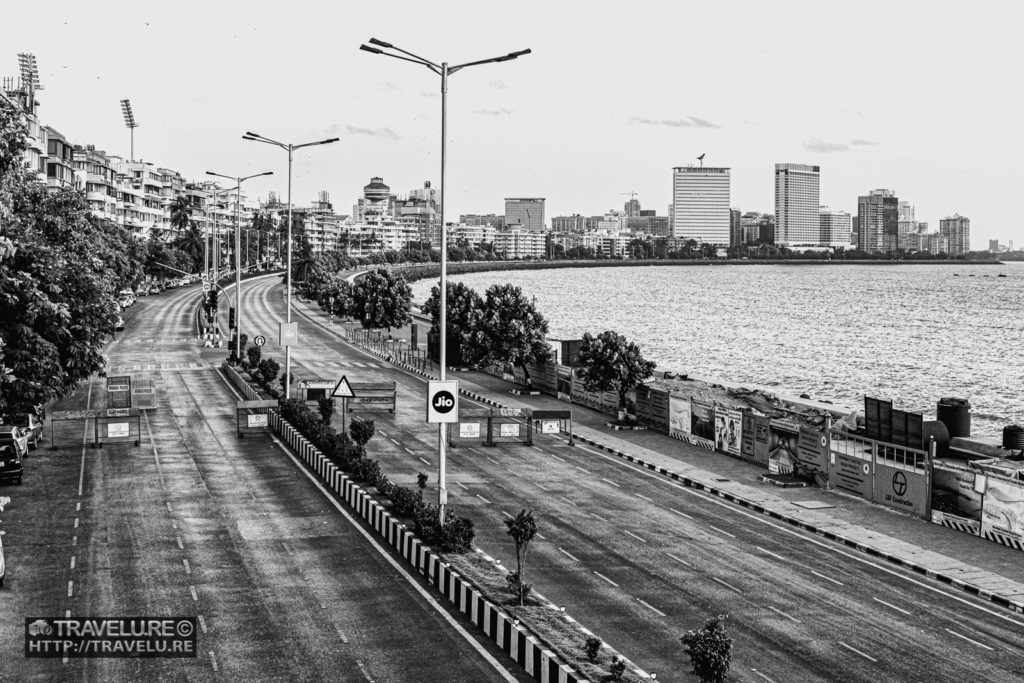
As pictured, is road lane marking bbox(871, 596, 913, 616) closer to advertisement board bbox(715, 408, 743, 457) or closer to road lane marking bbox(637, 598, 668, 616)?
road lane marking bbox(637, 598, 668, 616)

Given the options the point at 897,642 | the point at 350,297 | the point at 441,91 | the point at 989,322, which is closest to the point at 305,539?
the point at 441,91

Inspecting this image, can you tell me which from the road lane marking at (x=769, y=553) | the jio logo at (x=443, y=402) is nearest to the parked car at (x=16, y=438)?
the jio logo at (x=443, y=402)

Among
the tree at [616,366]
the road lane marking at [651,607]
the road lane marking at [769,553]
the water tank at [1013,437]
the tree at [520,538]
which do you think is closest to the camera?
the tree at [520,538]

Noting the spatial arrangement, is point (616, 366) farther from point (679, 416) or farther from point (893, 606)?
point (893, 606)

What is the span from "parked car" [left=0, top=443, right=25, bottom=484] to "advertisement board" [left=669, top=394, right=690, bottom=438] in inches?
1098

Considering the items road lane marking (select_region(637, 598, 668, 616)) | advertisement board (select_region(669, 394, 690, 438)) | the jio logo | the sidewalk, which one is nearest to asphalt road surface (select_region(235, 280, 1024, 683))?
road lane marking (select_region(637, 598, 668, 616))

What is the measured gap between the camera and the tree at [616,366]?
55.2 metres

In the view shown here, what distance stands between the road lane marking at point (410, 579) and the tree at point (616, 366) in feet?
58.3

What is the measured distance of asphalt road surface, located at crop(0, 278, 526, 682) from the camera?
21.5m

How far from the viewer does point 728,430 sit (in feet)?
156

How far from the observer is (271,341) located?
102 meters

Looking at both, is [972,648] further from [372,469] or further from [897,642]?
[372,469]

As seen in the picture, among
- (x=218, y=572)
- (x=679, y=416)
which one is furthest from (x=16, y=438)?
(x=679, y=416)

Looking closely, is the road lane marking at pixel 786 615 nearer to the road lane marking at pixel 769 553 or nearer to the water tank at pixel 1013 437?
the road lane marking at pixel 769 553
